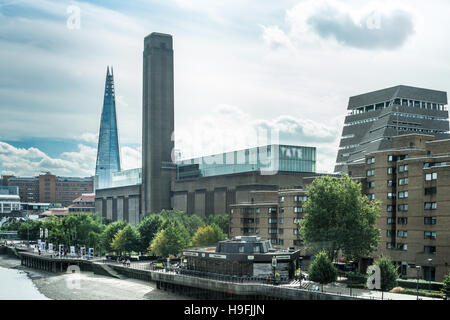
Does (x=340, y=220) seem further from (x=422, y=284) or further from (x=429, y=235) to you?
(x=422, y=284)

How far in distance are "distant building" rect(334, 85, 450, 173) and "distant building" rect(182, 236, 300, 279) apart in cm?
6997

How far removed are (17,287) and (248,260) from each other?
57.0 meters

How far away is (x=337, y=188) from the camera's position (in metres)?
93.5

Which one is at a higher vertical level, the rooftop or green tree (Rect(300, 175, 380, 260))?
the rooftop

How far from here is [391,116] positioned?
15525 centimetres

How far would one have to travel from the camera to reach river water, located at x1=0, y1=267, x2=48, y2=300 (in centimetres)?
10194

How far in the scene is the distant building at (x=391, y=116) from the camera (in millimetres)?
155375

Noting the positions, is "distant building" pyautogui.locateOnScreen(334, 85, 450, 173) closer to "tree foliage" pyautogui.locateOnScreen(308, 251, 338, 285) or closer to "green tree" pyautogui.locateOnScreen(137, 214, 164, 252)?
"green tree" pyautogui.locateOnScreen(137, 214, 164, 252)

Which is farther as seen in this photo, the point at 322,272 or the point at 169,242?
the point at 169,242

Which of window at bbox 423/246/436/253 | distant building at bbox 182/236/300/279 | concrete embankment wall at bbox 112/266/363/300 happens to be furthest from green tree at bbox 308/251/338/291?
window at bbox 423/246/436/253

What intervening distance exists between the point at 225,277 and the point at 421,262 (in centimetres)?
3035

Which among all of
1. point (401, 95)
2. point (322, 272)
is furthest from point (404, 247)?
point (401, 95)
